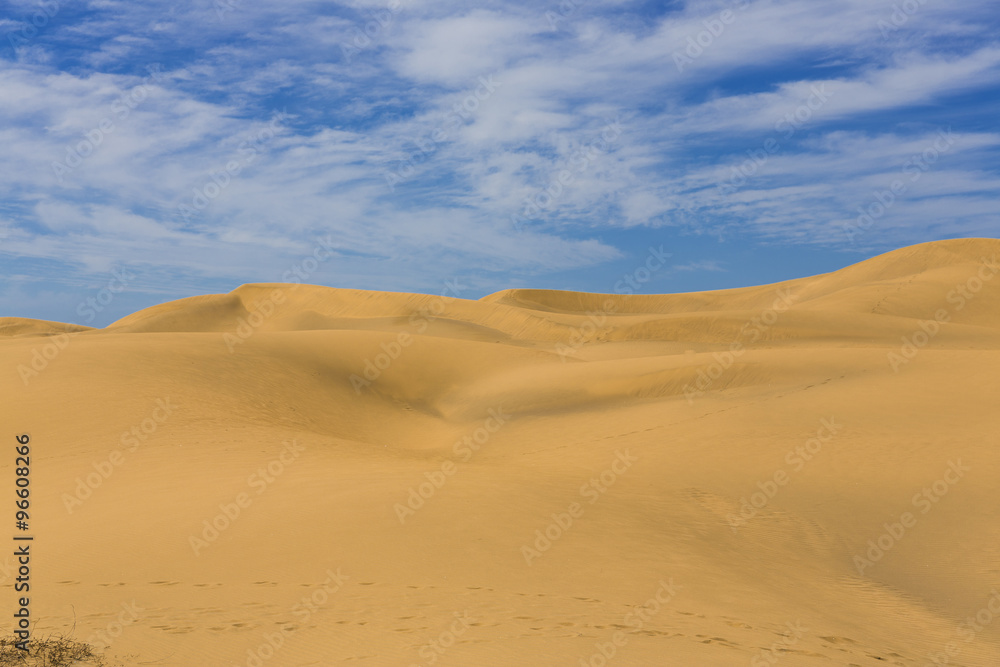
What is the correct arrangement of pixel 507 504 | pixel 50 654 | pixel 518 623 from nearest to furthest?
1. pixel 50 654
2. pixel 518 623
3. pixel 507 504

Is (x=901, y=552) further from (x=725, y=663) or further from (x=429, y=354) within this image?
(x=429, y=354)

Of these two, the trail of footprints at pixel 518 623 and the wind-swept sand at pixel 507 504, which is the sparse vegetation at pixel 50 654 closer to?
the wind-swept sand at pixel 507 504

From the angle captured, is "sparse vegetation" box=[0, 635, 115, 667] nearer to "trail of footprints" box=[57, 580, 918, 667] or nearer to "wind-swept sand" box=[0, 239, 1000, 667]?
"wind-swept sand" box=[0, 239, 1000, 667]

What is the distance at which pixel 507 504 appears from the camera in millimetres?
9531

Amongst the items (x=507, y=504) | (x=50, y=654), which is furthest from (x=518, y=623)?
(x=50, y=654)

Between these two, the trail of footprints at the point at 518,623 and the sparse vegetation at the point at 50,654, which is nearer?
the sparse vegetation at the point at 50,654

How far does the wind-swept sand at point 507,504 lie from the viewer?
6.36 m

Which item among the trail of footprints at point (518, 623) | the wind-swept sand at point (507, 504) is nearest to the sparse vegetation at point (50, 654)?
the wind-swept sand at point (507, 504)

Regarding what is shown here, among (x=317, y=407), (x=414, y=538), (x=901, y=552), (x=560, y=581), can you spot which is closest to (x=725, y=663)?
(x=560, y=581)

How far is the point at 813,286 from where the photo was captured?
57.2m

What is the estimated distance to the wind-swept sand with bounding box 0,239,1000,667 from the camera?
636 cm

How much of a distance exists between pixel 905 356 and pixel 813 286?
41.1 meters

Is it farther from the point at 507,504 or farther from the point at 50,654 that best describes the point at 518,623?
the point at 50,654

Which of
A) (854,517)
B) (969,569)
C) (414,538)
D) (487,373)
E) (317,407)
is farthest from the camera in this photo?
(487,373)
